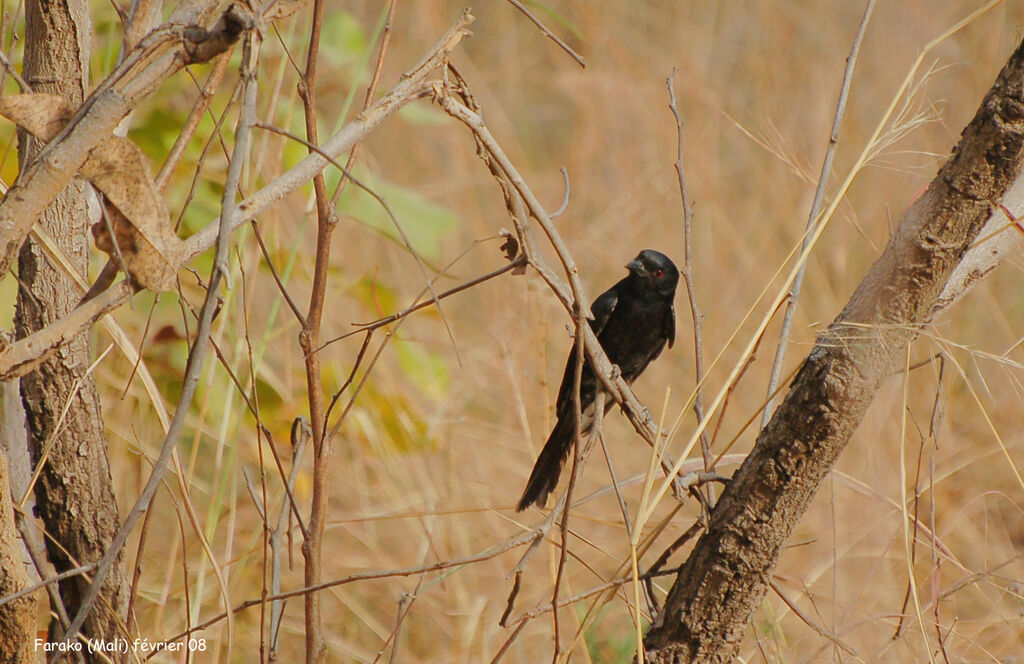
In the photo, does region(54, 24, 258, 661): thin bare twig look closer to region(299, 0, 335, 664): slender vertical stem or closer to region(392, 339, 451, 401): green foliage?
region(299, 0, 335, 664): slender vertical stem

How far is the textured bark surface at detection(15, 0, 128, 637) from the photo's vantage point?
173cm

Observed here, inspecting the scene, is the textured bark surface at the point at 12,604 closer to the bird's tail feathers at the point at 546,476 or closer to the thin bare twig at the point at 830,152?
the thin bare twig at the point at 830,152

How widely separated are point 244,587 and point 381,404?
121 cm

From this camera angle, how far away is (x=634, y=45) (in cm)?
A: 639

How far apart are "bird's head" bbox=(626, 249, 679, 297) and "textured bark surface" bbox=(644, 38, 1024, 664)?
2.23 meters

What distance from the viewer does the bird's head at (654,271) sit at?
393 cm

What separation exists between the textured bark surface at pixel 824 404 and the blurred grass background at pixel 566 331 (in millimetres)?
393

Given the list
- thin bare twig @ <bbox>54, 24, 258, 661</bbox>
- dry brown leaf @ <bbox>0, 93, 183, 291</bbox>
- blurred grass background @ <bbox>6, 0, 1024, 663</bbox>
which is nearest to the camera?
thin bare twig @ <bbox>54, 24, 258, 661</bbox>

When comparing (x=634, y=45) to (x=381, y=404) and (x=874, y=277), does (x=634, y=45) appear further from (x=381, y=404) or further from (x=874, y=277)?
(x=874, y=277)

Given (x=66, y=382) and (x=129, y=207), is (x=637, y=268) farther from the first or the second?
(x=129, y=207)

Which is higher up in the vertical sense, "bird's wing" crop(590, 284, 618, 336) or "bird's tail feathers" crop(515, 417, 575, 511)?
"bird's wing" crop(590, 284, 618, 336)

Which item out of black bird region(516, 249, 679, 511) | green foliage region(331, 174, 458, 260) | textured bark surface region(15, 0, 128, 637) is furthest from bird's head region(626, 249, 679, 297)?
textured bark surface region(15, 0, 128, 637)

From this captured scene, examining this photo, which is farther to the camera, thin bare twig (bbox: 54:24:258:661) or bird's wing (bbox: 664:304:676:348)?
bird's wing (bbox: 664:304:676:348)

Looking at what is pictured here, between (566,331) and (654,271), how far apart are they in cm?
123
